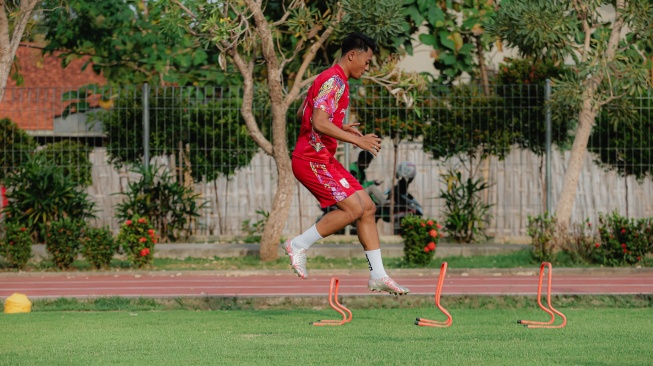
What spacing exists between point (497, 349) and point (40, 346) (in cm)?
322

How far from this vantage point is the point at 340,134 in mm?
9141

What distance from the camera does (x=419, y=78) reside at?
1802 centimetres

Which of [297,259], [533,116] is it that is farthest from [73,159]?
[297,259]

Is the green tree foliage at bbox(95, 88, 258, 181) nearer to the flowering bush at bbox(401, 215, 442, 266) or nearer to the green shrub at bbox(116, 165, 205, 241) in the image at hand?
the green shrub at bbox(116, 165, 205, 241)

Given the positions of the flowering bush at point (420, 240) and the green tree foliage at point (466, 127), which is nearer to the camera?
the flowering bush at point (420, 240)

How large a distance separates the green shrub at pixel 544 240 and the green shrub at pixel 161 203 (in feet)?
20.4

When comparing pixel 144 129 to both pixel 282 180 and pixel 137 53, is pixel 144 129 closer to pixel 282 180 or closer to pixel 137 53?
pixel 282 180

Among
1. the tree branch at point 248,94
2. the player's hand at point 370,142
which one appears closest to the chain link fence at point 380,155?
the tree branch at point 248,94

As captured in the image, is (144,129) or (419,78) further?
(144,129)

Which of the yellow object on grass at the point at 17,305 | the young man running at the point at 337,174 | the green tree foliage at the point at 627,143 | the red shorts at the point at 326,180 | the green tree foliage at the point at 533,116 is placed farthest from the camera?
the green tree foliage at the point at 533,116

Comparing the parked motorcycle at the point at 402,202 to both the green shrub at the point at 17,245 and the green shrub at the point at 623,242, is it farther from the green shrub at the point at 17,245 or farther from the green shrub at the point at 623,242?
the green shrub at the point at 17,245

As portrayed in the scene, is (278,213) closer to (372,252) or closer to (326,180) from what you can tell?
(372,252)

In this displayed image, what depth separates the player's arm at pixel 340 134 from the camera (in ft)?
29.9

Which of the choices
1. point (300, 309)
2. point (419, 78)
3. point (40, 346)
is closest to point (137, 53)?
point (419, 78)
